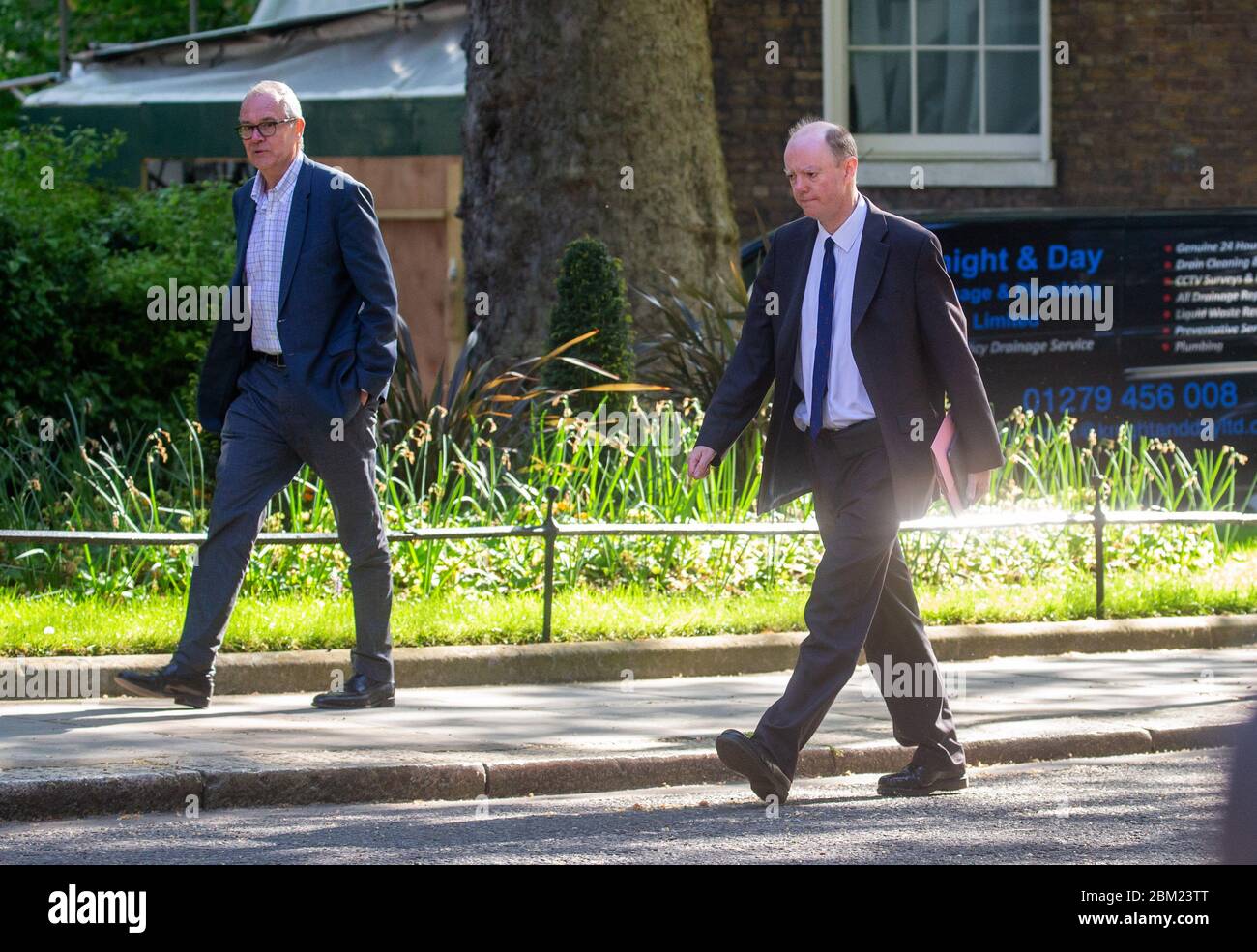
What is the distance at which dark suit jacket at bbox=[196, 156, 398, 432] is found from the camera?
7.04 m

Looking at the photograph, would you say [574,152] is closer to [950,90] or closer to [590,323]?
[590,323]

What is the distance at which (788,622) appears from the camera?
359 inches

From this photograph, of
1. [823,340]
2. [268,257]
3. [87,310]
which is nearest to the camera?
[823,340]

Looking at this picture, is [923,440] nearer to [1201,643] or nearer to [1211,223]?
[1201,643]

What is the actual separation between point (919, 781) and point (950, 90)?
39.6 feet

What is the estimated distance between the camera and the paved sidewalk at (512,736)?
616 centimetres

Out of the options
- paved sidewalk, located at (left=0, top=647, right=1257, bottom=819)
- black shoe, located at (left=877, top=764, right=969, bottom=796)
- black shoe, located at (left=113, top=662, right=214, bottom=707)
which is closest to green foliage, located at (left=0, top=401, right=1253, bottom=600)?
paved sidewalk, located at (left=0, top=647, right=1257, bottom=819)

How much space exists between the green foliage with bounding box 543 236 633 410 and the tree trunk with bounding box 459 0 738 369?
125 cm

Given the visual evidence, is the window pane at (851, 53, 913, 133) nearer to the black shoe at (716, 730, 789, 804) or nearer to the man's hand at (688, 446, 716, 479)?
the man's hand at (688, 446, 716, 479)

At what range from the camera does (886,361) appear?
235 inches

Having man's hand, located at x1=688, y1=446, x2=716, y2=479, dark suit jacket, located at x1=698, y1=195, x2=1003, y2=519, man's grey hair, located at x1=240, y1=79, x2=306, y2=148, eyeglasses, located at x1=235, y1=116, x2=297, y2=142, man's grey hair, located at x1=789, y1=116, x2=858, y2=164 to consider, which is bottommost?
man's hand, located at x1=688, y1=446, x2=716, y2=479

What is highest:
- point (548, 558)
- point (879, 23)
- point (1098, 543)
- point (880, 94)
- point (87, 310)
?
point (879, 23)

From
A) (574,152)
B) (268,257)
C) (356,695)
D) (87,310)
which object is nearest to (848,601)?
(356,695)
